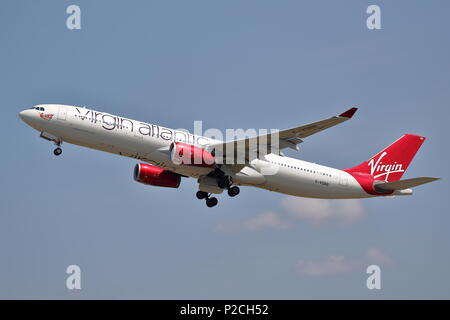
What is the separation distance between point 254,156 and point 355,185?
777 centimetres

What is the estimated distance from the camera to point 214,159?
130 feet

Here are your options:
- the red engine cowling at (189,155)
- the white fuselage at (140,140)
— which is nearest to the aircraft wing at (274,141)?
the red engine cowling at (189,155)

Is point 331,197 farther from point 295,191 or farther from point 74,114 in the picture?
point 74,114

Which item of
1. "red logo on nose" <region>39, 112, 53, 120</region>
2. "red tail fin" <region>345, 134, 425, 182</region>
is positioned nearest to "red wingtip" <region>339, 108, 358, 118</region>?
"red tail fin" <region>345, 134, 425, 182</region>

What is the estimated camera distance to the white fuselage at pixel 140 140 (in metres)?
37.9

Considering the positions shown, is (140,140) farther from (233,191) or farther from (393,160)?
(393,160)

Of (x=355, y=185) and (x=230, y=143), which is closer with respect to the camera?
(x=230, y=143)

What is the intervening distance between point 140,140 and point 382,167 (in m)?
16.5

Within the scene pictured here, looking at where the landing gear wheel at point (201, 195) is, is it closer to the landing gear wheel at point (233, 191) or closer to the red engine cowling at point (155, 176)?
the red engine cowling at point (155, 176)

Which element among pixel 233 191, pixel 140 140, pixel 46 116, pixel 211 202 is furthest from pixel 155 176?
pixel 46 116

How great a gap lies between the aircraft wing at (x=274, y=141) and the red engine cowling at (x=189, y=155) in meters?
0.82

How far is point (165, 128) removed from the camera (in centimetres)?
3962

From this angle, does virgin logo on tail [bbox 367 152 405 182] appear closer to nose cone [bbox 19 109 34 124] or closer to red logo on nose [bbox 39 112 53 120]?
red logo on nose [bbox 39 112 53 120]

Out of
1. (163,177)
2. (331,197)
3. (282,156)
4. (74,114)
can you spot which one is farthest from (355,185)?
(74,114)
